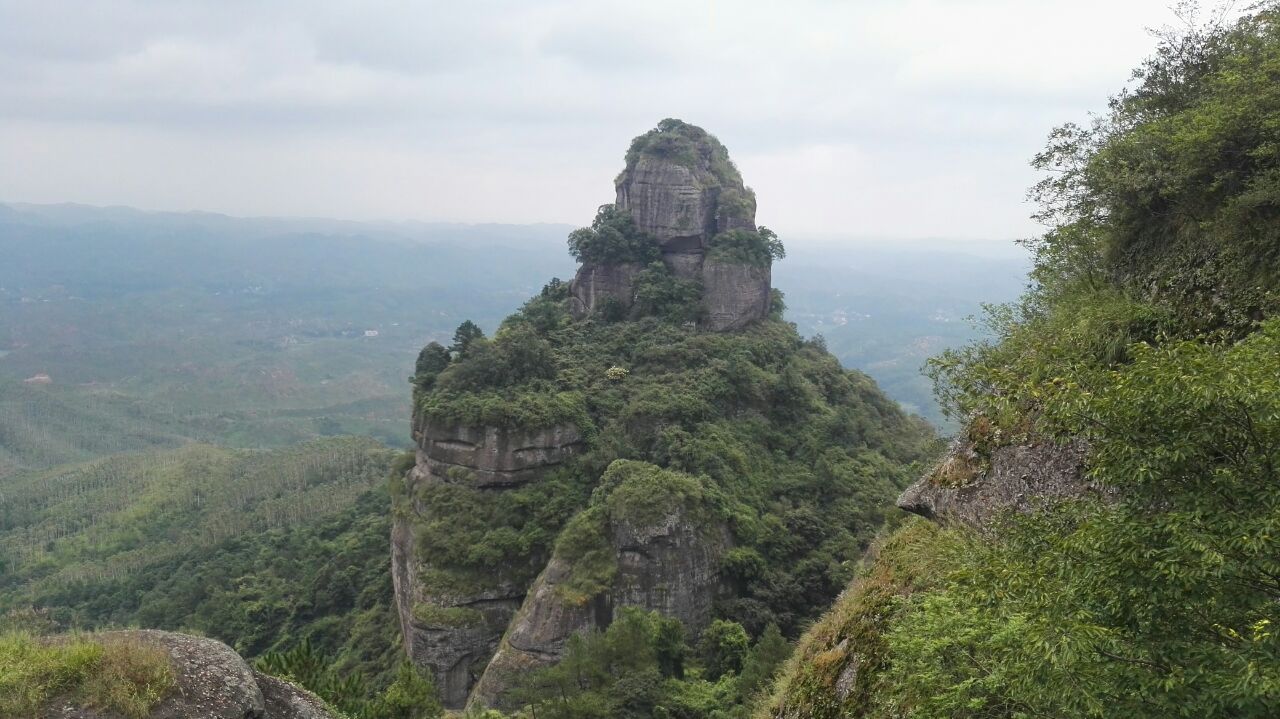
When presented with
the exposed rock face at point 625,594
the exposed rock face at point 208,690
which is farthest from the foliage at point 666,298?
the exposed rock face at point 208,690

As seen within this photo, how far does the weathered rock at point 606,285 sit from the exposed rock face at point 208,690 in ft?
113

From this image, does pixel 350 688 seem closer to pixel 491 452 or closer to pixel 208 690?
pixel 208 690

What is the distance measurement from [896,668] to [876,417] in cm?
3533

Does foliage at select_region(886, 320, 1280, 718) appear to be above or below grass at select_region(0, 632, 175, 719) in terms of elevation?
above

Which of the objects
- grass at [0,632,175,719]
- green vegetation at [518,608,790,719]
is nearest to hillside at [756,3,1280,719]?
grass at [0,632,175,719]

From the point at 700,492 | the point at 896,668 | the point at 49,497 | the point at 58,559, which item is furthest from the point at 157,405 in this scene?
the point at 896,668

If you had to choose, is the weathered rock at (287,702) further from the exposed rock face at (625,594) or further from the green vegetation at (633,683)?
the exposed rock face at (625,594)

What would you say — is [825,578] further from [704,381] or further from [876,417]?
[876,417]

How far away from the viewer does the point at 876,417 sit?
39.4 m

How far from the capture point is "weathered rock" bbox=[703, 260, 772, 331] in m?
41.6

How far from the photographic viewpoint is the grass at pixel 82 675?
721cm

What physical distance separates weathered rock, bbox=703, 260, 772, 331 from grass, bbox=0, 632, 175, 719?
3540 centimetres

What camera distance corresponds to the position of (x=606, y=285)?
1719 inches

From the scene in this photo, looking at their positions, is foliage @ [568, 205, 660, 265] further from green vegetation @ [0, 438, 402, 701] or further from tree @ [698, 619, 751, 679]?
tree @ [698, 619, 751, 679]
